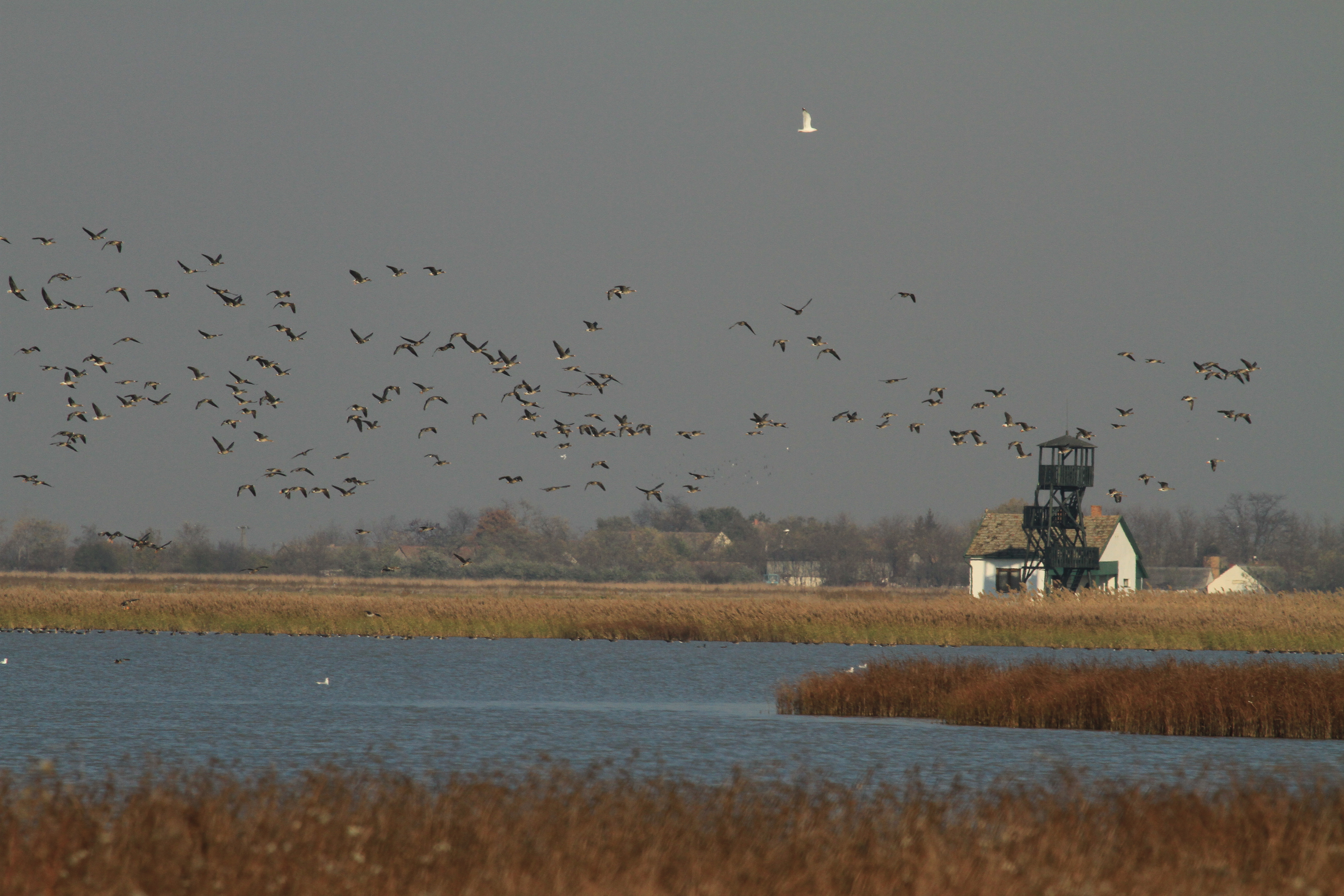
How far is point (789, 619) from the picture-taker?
68.4 metres

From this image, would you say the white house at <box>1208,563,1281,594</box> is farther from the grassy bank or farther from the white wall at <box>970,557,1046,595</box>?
the grassy bank

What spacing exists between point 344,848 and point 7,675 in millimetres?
41732

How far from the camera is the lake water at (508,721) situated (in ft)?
92.0

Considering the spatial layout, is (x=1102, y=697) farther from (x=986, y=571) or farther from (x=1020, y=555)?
(x=986, y=571)

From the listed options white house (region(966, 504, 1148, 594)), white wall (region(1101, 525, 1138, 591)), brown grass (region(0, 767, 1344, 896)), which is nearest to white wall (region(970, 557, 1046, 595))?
white house (region(966, 504, 1148, 594))

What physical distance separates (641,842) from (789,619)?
2154 inches

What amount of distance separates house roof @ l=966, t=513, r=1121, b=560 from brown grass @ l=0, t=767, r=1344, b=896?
7178 cm

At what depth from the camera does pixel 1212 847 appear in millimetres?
14859

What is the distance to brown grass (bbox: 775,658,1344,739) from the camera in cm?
3222

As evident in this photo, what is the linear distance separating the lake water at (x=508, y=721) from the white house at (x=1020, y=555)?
21373 millimetres

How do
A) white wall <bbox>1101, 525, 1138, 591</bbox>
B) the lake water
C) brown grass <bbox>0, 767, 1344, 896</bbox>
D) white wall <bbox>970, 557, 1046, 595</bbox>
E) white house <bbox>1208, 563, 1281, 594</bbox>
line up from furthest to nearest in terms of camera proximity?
white house <bbox>1208, 563, 1281, 594</bbox> → white wall <bbox>1101, 525, 1138, 591</bbox> → white wall <bbox>970, 557, 1046, 595</bbox> → the lake water → brown grass <bbox>0, 767, 1344, 896</bbox>

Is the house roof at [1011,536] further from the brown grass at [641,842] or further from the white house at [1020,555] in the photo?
the brown grass at [641,842]

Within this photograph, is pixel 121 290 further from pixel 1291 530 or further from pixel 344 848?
pixel 1291 530

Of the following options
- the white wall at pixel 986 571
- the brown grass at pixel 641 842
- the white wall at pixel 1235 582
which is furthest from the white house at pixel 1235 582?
the brown grass at pixel 641 842
